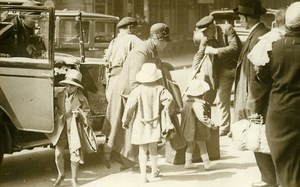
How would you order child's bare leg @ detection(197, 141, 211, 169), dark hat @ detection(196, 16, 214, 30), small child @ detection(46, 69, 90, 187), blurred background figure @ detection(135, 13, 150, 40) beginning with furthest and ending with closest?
blurred background figure @ detection(135, 13, 150, 40), dark hat @ detection(196, 16, 214, 30), child's bare leg @ detection(197, 141, 211, 169), small child @ detection(46, 69, 90, 187)

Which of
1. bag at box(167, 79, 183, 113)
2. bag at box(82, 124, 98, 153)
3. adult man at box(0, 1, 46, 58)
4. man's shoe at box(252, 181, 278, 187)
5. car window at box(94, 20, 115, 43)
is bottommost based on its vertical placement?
man's shoe at box(252, 181, 278, 187)

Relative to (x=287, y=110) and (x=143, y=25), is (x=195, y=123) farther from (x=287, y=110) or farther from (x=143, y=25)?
(x=143, y=25)

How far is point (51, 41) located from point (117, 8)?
16285mm

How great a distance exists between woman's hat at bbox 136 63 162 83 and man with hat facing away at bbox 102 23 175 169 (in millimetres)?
196

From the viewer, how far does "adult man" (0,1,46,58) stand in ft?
24.0

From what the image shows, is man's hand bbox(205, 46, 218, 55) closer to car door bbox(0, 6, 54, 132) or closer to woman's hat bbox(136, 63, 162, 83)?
woman's hat bbox(136, 63, 162, 83)

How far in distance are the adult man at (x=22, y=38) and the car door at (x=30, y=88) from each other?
0.52m

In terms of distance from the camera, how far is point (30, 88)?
6.66 metres

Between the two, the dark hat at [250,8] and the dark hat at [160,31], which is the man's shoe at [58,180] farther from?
the dark hat at [250,8]

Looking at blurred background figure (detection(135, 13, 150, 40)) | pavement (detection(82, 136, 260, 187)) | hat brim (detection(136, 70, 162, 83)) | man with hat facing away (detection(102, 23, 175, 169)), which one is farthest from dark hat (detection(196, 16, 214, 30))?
blurred background figure (detection(135, 13, 150, 40))

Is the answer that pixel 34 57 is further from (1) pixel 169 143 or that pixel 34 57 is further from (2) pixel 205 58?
(2) pixel 205 58

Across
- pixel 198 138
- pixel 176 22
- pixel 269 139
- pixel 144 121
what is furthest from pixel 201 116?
pixel 176 22

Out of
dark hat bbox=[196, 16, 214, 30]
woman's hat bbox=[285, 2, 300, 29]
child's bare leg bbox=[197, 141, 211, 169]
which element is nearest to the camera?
woman's hat bbox=[285, 2, 300, 29]

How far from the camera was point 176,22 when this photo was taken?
26.0 m
